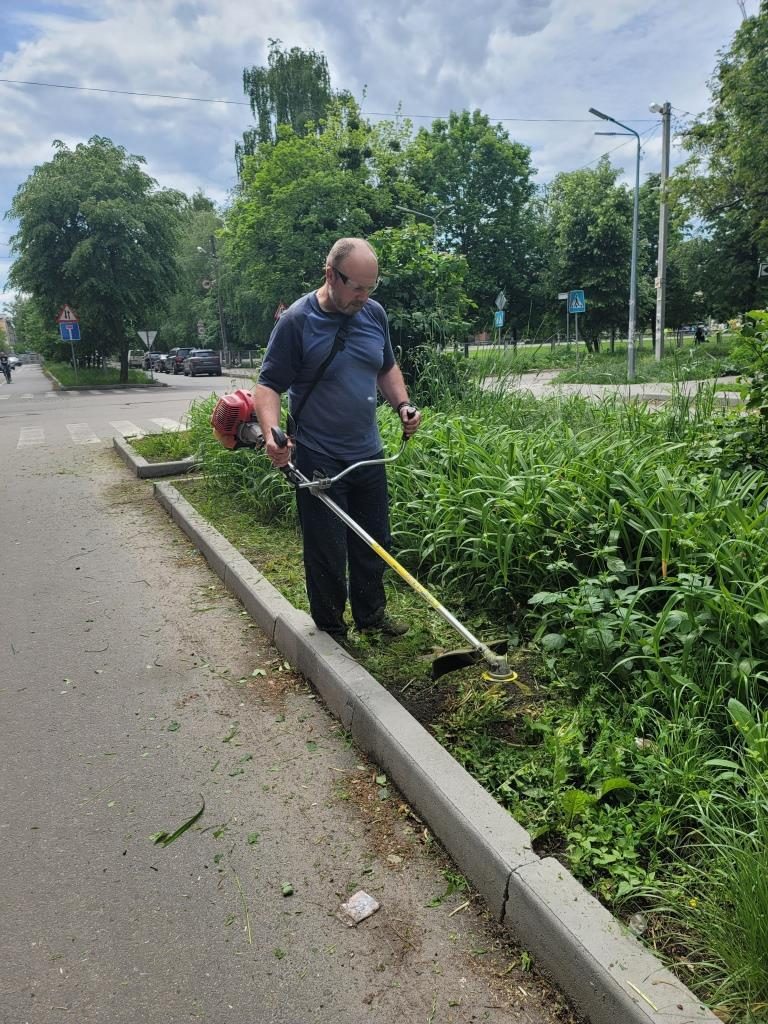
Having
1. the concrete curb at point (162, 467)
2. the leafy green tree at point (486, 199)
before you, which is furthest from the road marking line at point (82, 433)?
the leafy green tree at point (486, 199)

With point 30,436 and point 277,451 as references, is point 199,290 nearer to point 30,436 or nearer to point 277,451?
point 30,436

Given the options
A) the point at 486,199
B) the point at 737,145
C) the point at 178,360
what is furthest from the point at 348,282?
the point at 178,360

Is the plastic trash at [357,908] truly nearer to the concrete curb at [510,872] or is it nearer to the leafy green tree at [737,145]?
the concrete curb at [510,872]

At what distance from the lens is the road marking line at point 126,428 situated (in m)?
13.0

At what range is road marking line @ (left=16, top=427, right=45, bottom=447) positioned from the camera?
1294 cm

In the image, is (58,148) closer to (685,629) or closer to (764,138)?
(764,138)

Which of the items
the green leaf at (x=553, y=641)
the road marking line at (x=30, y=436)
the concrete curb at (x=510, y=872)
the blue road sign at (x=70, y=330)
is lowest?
the concrete curb at (x=510, y=872)

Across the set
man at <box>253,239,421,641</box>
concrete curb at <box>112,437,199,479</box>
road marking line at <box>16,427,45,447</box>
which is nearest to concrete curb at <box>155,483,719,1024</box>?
man at <box>253,239,421,641</box>

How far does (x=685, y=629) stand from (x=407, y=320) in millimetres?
5626

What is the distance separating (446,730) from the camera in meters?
2.83

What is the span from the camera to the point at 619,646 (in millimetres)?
2846

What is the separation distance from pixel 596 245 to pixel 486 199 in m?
9.91

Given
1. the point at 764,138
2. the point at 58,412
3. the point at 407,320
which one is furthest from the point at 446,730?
the point at 58,412

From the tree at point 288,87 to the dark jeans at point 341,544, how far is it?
39325 millimetres
